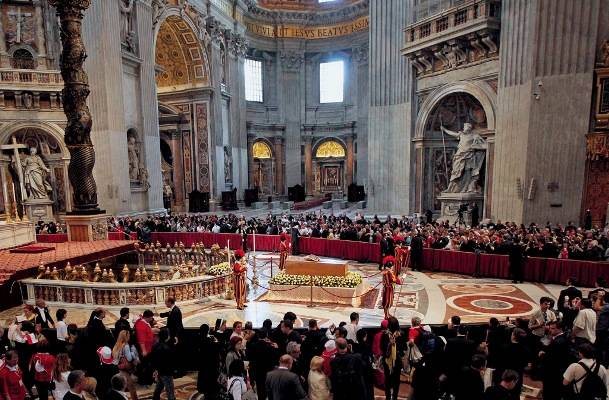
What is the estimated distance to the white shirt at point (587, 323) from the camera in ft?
19.7

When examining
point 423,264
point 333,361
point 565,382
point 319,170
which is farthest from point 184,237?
point 319,170

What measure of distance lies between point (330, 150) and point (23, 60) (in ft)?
78.1

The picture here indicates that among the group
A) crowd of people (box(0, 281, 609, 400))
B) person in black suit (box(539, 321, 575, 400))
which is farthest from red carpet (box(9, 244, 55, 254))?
person in black suit (box(539, 321, 575, 400))

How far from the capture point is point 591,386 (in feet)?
14.2

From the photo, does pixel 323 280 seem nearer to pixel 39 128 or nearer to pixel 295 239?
pixel 295 239

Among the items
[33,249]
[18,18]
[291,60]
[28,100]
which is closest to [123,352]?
[33,249]

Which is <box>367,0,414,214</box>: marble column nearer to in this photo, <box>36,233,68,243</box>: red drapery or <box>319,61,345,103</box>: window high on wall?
<box>319,61,345,103</box>: window high on wall

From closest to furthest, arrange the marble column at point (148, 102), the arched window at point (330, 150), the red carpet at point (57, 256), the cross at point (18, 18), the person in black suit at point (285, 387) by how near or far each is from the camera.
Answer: the person in black suit at point (285, 387)
the red carpet at point (57, 256)
the cross at point (18, 18)
the marble column at point (148, 102)
the arched window at point (330, 150)

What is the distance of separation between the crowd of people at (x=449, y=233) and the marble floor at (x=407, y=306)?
1.18 metres

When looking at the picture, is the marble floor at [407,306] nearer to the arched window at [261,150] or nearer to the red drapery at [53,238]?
the red drapery at [53,238]

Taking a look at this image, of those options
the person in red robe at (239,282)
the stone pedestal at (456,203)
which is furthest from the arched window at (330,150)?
the person in red robe at (239,282)

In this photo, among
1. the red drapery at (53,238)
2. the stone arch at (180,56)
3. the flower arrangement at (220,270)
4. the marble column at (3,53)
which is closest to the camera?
the flower arrangement at (220,270)

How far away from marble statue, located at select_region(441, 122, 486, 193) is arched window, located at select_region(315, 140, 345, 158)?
18677 millimetres

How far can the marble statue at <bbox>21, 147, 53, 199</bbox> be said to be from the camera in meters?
18.8
